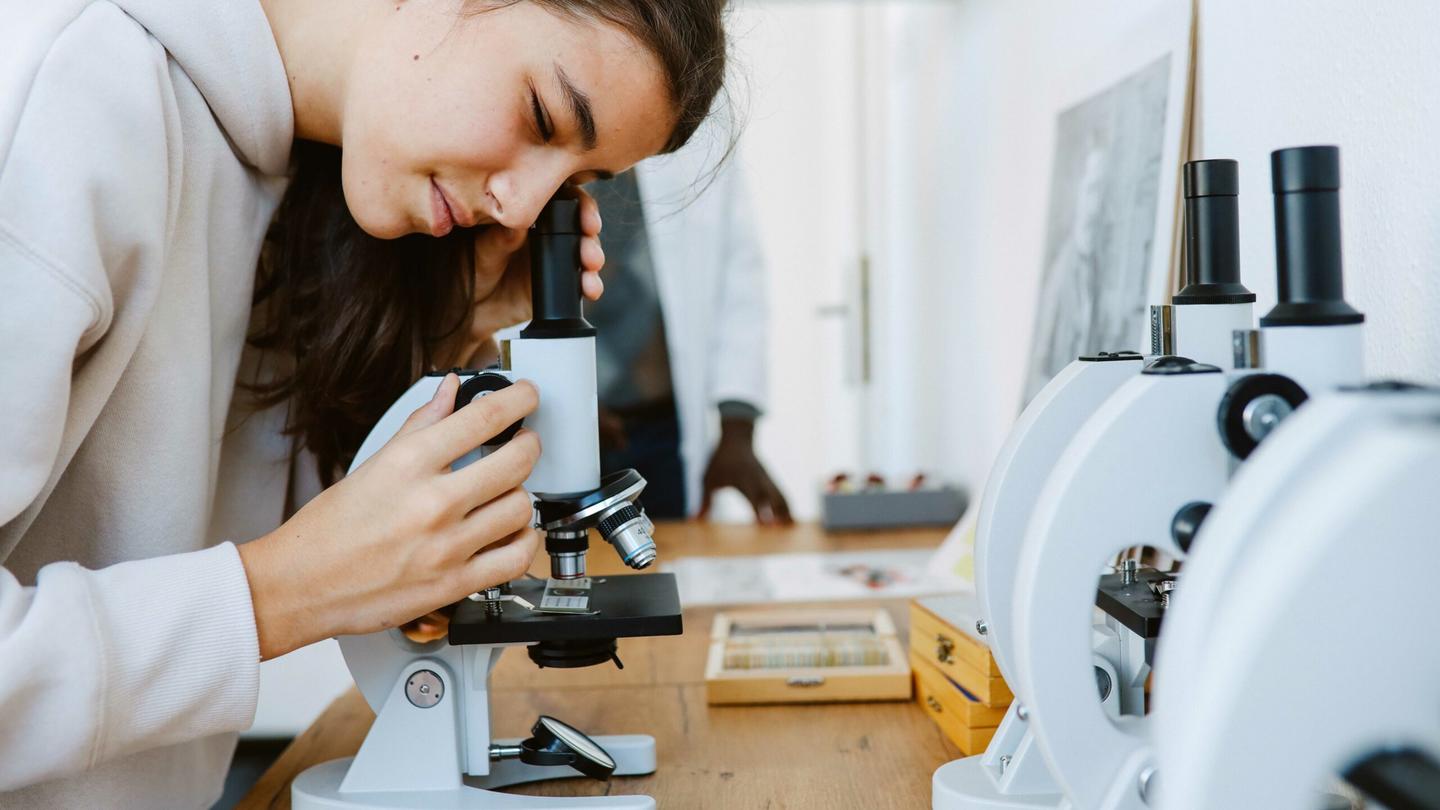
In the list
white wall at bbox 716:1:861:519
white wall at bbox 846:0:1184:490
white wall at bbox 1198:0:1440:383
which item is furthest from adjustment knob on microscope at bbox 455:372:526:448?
white wall at bbox 716:1:861:519

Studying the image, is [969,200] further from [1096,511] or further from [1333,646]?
[1333,646]

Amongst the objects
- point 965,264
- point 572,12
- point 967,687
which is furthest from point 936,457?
point 572,12

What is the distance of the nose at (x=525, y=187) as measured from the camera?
0.92 meters

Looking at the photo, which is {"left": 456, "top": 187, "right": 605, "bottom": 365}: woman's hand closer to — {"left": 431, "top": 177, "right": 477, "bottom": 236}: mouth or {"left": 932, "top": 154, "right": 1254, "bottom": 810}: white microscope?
{"left": 431, "top": 177, "right": 477, "bottom": 236}: mouth

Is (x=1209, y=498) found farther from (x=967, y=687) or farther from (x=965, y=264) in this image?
(x=965, y=264)

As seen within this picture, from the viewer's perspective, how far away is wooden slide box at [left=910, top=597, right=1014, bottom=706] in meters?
0.90

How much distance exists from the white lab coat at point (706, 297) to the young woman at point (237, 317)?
1.09 metres

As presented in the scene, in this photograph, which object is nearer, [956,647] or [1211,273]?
[1211,273]

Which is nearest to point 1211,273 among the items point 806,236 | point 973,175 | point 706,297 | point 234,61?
point 234,61

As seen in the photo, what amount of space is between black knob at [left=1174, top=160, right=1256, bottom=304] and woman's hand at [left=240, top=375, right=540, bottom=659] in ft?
1.52

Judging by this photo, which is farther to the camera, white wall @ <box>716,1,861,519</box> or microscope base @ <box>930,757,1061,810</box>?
white wall @ <box>716,1,861,519</box>

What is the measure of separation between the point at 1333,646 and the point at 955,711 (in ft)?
1.99

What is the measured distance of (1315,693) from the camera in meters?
0.38

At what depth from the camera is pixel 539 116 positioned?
891 mm
